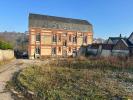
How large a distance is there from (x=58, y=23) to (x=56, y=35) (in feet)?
9.60

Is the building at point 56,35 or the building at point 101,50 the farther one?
the building at point 56,35

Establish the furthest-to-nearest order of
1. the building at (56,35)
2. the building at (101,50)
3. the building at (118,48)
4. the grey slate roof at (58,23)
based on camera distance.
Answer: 1. the grey slate roof at (58,23)
2. the building at (56,35)
3. the building at (101,50)
4. the building at (118,48)

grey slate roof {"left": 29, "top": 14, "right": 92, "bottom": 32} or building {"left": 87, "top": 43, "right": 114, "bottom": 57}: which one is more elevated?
grey slate roof {"left": 29, "top": 14, "right": 92, "bottom": 32}

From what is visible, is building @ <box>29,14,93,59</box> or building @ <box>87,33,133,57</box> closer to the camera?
building @ <box>87,33,133,57</box>

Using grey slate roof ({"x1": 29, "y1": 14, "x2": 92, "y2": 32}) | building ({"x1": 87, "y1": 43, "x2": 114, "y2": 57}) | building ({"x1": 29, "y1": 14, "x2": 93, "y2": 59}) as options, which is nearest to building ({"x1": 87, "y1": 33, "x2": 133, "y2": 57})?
building ({"x1": 87, "y1": 43, "x2": 114, "y2": 57})

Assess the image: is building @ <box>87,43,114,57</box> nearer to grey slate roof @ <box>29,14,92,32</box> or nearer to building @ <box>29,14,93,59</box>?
building @ <box>29,14,93,59</box>

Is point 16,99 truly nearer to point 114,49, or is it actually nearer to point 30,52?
point 114,49

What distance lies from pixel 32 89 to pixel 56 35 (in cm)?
3600

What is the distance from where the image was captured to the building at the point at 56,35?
44.5 metres

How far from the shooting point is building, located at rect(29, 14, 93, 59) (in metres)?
44.5

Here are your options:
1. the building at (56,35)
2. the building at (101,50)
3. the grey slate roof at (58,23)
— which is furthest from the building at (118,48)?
the grey slate roof at (58,23)

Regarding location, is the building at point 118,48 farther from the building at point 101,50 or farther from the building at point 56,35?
the building at point 56,35

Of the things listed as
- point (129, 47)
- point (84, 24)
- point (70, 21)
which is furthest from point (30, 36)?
point (129, 47)

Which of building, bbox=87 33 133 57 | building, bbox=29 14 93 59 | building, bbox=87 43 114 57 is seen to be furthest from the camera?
building, bbox=29 14 93 59
